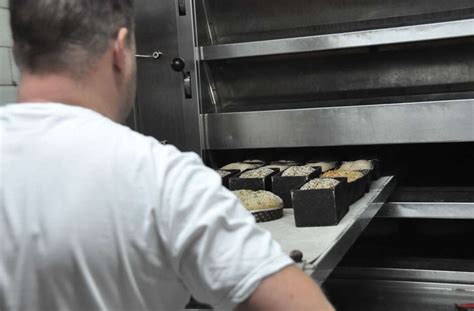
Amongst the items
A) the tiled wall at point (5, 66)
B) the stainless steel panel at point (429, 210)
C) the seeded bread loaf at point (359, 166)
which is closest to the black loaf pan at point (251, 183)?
the seeded bread loaf at point (359, 166)

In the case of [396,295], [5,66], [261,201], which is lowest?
[396,295]

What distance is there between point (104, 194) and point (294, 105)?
4.33ft

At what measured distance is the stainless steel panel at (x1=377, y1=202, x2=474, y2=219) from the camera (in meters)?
1.57

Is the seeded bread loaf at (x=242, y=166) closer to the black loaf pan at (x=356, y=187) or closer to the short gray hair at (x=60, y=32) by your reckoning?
the black loaf pan at (x=356, y=187)

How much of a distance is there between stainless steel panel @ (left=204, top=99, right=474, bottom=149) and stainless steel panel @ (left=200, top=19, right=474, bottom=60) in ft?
0.65

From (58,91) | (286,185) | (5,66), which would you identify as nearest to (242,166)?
(286,185)

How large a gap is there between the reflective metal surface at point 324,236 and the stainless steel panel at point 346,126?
8.7 inches

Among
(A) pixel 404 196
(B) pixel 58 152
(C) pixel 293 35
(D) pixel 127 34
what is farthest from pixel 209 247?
(C) pixel 293 35

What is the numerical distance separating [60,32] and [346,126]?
1183 mm

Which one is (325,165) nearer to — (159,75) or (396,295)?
(396,295)

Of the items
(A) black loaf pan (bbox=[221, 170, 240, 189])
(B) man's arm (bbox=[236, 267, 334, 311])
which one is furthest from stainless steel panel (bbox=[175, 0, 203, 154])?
(B) man's arm (bbox=[236, 267, 334, 311])

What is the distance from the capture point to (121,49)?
728 millimetres

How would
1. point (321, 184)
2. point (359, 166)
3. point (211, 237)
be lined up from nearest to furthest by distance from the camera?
point (211, 237)
point (321, 184)
point (359, 166)

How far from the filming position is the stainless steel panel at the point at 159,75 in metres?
1.91
